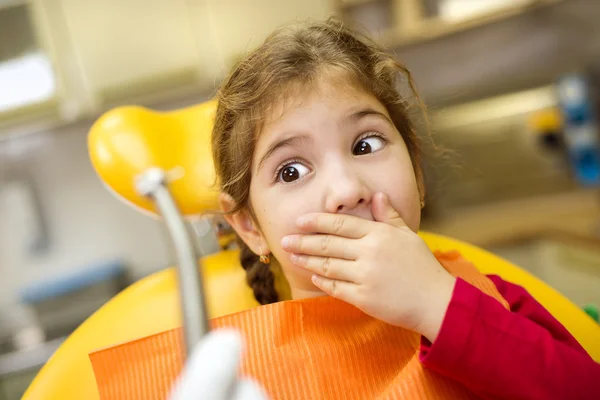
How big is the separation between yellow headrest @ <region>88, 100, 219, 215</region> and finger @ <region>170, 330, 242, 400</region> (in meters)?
0.48

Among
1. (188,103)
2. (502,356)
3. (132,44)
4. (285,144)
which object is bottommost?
(502,356)

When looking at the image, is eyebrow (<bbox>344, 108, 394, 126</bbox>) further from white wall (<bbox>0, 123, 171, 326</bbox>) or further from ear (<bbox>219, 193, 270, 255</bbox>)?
white wall (<bbox>0, 123, 171, 326</bbox>)

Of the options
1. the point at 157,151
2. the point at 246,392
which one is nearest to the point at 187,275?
the point at 246,392

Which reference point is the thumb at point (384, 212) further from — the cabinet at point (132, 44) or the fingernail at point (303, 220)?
the cabinet at point (132, 44)

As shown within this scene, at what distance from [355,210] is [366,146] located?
8cm

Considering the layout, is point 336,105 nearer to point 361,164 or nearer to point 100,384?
point 361,164

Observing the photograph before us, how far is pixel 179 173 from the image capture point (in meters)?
0.71

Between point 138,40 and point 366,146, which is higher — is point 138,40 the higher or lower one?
the higher one

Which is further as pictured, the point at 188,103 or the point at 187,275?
the point at 188,103

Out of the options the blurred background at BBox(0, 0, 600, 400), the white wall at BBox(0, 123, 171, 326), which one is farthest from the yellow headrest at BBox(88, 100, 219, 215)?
the white wall at BBox(0, 123, 171, 326)

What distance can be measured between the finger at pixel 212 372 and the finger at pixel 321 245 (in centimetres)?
21

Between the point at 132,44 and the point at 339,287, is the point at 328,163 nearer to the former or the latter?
the point at 339,287

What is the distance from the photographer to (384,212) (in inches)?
19.0

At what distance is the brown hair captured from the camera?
0.58m
